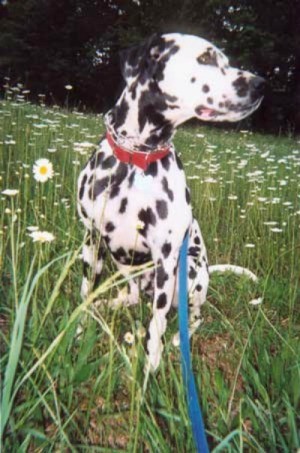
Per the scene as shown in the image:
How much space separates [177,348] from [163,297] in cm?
30

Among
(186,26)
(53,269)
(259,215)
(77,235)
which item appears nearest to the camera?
(53,269)

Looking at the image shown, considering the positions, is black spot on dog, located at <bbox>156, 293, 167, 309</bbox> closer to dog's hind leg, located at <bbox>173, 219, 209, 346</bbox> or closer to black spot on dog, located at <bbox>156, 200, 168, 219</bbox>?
dog's hind leg, located at <bbox>173, 219, 209, 346</bbox>

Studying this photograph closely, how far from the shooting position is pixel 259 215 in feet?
14.9

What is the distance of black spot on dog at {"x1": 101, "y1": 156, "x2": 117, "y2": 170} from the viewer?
2818 millimetres

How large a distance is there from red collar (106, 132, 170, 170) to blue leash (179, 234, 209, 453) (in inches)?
23.3

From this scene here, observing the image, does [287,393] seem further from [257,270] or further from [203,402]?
[257,270]

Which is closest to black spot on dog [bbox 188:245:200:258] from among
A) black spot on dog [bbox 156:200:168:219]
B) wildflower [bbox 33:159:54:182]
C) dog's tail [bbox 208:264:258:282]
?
dog's tail [bbox 208:264:258:282]

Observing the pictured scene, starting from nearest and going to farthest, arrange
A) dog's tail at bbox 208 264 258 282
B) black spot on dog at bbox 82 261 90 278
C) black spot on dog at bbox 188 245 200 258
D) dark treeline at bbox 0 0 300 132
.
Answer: black spot on dog at bbox 82 261 90 278 < black spot on dog at bbox 188 245 200 258 < dog's tail at bbox 208 264 258 282 < dark treeline at bbox 0 0 300 132

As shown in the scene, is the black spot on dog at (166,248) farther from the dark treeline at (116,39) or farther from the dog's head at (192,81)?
the dark treeline at (116,39)

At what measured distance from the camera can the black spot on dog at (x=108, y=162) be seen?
2.82 meters

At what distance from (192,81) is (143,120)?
1.11 ft

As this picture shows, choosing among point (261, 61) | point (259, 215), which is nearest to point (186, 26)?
point (261, 61)

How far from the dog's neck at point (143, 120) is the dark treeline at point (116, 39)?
21220 mm

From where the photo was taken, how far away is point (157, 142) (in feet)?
9.25
